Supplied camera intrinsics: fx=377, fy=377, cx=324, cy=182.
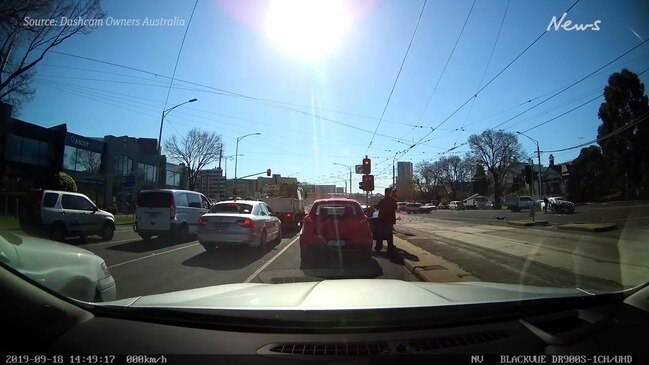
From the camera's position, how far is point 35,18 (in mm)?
4977

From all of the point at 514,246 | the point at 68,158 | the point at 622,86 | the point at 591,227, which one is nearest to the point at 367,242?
the point at 514,246

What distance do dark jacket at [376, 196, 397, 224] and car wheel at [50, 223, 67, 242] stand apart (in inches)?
380

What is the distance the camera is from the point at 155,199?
47.4 feet

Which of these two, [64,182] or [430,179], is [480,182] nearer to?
[430,179]

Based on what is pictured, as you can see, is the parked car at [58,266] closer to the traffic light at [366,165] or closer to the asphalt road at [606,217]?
the asphalt road at [606,217]

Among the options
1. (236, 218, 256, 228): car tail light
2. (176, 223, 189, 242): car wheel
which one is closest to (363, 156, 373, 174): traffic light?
(176, 223, 189, 242): car wheel

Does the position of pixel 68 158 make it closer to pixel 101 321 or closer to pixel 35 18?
pixel 35 18

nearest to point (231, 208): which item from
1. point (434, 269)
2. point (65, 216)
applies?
point (65, 216)

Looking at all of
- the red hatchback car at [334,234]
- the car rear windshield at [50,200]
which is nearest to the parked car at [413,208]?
the red hatchback car at [334,234]

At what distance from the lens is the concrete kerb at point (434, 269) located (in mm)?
6861

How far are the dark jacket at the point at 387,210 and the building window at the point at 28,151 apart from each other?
9203 mm

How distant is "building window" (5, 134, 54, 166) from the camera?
489 centimetres

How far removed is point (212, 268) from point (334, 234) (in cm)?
309

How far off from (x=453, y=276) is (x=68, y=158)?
7231 mm
